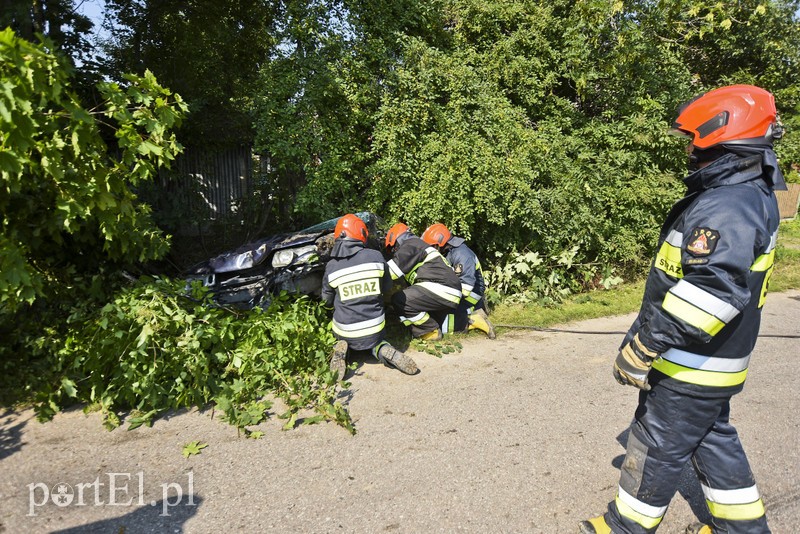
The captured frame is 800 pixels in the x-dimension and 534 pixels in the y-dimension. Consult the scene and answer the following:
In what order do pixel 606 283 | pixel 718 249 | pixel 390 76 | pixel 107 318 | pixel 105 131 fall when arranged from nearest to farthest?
pixel 718 249 < pixel 107 318 < pixel 105 131 < pixel 390 76 < pixel 606 283

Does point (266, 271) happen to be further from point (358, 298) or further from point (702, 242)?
point (702, 242)

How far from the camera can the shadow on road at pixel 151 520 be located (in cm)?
269

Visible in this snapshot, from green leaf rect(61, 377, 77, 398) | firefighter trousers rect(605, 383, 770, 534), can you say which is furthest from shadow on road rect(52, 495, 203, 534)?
firefighter trousers rect(605, 383, 770, 534)

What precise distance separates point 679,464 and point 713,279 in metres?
0.91

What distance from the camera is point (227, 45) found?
27.9ft

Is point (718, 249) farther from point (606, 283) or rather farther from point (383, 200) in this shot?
point (606, 283)

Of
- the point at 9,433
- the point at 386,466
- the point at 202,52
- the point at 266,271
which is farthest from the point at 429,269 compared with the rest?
the point at 202,52

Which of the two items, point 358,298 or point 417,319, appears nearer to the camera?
point 358,298

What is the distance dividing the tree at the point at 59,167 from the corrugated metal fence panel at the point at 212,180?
308 cm

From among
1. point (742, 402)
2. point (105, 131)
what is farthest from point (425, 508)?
point (105, 131)

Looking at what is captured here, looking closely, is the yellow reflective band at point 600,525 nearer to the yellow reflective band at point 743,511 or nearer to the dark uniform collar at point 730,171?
the yellow reflective band at point 743,511

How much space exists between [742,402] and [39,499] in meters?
5.10

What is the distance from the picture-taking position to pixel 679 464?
7.83 ft

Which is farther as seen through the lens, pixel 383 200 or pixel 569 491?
pixel 383 200
